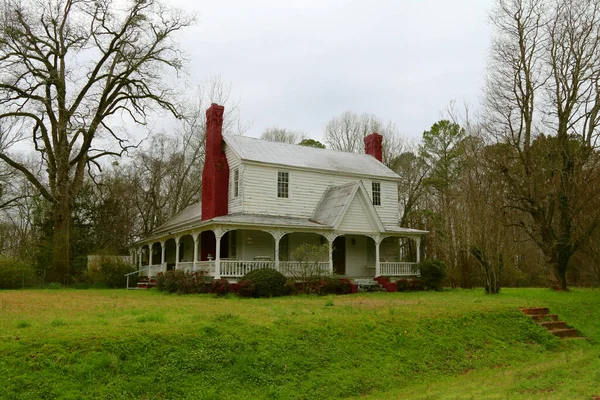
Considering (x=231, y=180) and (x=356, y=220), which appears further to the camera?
(x=231, y=180)

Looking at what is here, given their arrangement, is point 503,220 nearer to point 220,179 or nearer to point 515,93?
point 515,93

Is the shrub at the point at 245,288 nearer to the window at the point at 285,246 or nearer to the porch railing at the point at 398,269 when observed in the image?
the window at the point at 285,246

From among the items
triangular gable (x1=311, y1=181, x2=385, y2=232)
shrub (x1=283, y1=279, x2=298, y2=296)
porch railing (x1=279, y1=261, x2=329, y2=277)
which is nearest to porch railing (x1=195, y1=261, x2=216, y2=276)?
porch railing (x1=279, y1=261, x2=329, y2=277)

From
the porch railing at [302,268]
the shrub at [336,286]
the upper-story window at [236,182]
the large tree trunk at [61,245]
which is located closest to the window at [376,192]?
the porch railing at [302,268]

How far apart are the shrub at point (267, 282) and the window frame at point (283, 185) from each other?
6.69m

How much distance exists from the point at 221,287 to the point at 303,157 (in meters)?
11.3

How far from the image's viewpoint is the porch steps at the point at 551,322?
1622 centimetres

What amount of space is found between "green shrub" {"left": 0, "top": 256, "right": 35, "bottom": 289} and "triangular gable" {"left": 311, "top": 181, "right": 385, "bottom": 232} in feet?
56.1

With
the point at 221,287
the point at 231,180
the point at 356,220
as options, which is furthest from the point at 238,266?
the point at 356,220

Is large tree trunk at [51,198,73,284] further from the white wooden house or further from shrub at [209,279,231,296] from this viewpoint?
shrub at [209,279,231,296]

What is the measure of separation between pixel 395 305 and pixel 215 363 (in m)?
8.22

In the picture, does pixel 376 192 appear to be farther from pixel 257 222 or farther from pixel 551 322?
pixel 551 322

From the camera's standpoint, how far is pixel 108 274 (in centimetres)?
3091

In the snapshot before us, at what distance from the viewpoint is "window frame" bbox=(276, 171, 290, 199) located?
27.3 metres
